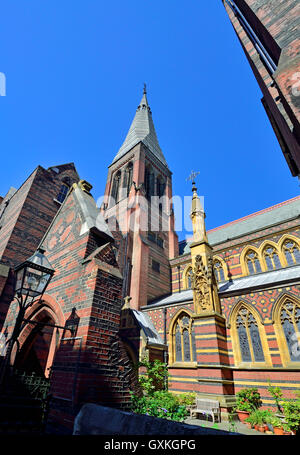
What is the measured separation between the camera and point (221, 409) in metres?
8.91

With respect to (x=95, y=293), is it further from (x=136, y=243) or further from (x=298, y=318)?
(x=136, y=243)

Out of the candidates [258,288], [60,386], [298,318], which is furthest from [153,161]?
[60,386]

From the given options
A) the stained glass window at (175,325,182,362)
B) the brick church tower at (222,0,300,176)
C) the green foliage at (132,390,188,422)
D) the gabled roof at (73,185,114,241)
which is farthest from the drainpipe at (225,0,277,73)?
the stained glass window at (175,325,182,362)

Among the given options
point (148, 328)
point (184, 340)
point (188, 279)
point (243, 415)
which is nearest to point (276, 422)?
point (243, 415)

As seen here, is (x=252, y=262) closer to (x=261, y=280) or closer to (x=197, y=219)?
(x=261, y=280)

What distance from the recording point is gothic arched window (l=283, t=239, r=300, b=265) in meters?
14.7

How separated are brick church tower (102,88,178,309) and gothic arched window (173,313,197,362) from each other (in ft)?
11.0

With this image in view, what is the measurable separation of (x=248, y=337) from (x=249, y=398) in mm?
2707

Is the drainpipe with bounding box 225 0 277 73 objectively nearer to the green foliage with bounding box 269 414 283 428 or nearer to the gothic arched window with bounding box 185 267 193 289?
the green foliage with bounding box 269 414 283 428

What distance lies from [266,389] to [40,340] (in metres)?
10.0

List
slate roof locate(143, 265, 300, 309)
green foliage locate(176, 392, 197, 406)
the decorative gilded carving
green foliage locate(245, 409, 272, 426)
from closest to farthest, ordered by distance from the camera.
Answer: green foliage locate(245, 409, 272, 426) → green foliage locate(176, 392, 197, 406) → the decorative gilded carving → slate roof locate(143, 265, 300, 309)

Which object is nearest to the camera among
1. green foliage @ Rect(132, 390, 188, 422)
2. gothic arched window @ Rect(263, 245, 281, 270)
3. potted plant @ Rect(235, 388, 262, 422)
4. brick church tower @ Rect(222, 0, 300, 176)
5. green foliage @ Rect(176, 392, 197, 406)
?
brick church tower @ Rect(222, 0, 300, 176)

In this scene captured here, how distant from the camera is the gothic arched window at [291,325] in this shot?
1037 centimetres
